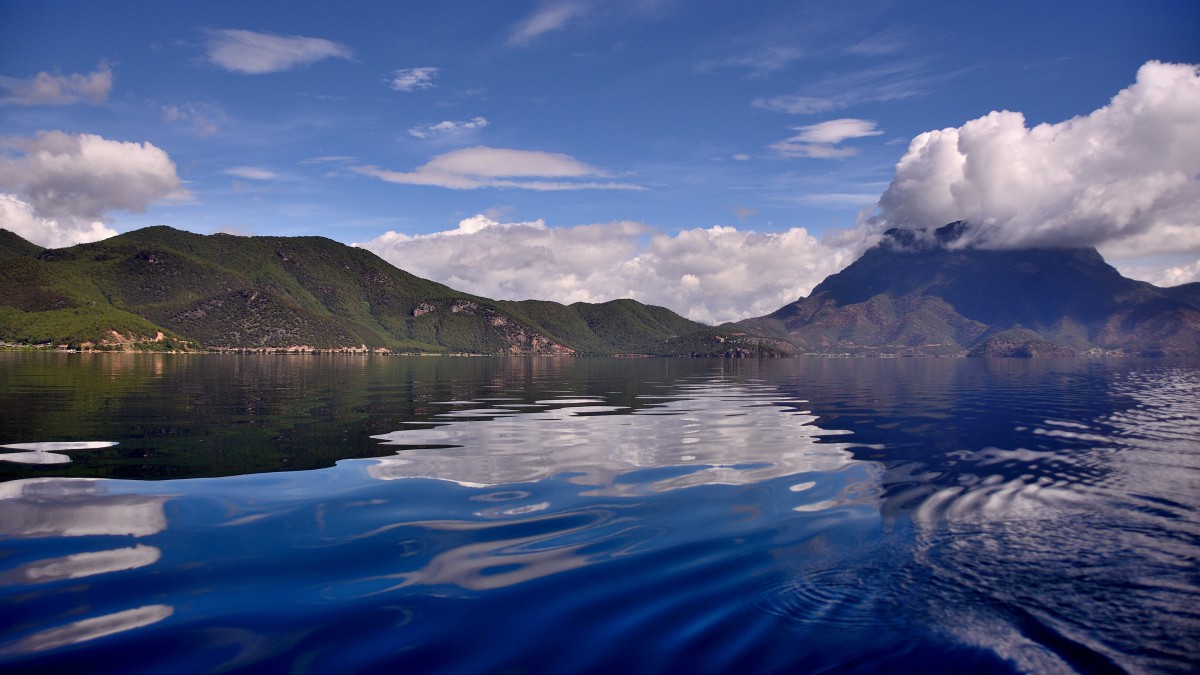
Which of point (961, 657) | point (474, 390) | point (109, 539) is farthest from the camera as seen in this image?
point (474, 390)

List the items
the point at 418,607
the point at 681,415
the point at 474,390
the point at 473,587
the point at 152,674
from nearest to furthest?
the point at 152,674
the point at 418,607
the point at 473,587
the point at 681,415
the point at 474,390

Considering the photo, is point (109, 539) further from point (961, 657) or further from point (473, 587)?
point (961, 657)

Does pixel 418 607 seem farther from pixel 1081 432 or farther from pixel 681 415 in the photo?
pixel 1081 432

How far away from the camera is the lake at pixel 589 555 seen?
29.4 ft

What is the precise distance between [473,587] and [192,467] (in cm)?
1599

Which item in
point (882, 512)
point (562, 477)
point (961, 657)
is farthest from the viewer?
point (562, 477)

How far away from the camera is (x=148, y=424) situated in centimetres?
3259

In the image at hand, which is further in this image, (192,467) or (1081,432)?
(1081,432)

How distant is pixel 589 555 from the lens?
1309 cm

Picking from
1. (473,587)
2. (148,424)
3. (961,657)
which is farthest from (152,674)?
(148,424)

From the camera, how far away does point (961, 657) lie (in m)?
8.91

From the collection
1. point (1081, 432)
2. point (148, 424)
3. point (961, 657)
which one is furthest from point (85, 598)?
point (1081, 432)

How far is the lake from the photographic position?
29.4ft

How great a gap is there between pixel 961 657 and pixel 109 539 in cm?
1715
